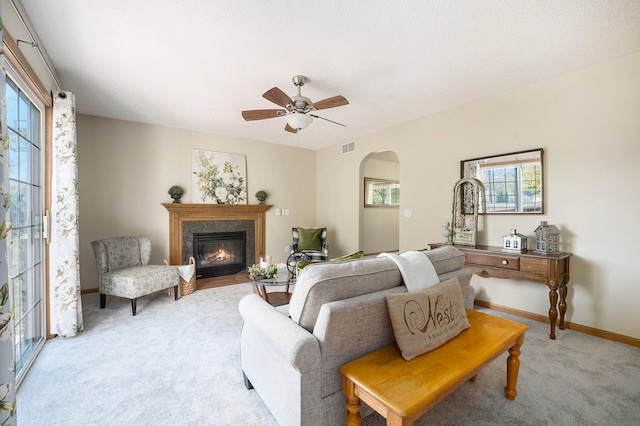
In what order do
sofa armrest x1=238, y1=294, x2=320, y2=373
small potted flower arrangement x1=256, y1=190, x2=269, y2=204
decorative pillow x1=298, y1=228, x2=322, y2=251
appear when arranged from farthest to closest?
small potted flower arrangement x1=256, y1=190, x2=269, y2=204
decorative pillow x1=298, y1=228, x2=322, y2=251
sofa armrest x1=238, y1=294, x2=320, y2=373

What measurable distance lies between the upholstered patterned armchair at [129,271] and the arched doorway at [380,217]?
13.3 ft

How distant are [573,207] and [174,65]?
4.05m

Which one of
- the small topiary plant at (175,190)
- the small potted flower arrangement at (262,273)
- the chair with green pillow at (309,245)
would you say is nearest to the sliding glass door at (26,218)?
the small potted flower arrangement at (262,273)

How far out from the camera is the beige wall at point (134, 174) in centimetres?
396

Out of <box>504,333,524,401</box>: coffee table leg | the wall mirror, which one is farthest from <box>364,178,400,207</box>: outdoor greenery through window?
<box>504,333,524,401</box>: coffee table leg

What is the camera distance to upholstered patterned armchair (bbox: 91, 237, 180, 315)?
321cm

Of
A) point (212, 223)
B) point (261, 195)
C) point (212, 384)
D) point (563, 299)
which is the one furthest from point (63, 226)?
point (563, 299)

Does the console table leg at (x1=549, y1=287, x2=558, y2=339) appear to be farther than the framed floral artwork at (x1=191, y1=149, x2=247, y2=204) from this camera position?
No

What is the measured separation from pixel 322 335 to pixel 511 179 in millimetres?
2996

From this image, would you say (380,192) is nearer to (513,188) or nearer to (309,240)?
(309,240)

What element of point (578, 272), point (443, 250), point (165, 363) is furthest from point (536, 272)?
point (165, 363)

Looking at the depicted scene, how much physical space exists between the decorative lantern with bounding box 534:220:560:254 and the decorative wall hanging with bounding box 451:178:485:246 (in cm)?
62

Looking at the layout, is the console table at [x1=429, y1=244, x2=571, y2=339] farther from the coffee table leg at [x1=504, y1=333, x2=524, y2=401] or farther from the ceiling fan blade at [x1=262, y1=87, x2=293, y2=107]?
the ceiling fan blade at [x1=262, y1=87, x2=293, y2=107]

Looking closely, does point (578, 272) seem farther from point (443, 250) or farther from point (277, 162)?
point (277, 162)
